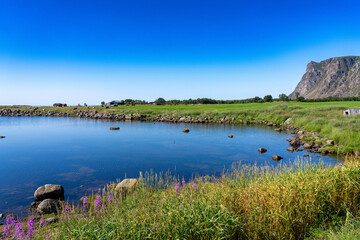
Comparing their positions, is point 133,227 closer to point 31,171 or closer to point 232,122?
point 31,171

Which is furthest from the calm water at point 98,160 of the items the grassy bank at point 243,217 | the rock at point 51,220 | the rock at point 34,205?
the grassy bank at point 243,217

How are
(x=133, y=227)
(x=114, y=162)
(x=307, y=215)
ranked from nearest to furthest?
(x=133, y=227) → (x=307, y=215) → (x=114, y=162)

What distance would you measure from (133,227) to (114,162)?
575 inches

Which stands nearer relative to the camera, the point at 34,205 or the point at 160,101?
the point at 34,205

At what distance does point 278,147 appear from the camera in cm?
2516

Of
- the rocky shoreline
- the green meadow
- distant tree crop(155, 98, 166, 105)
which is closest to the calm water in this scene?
the rocky shoreline

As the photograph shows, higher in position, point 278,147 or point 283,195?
point 283,195

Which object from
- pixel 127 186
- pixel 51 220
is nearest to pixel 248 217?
pixel 127 186

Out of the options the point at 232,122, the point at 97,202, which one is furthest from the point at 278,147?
the point at 232,122

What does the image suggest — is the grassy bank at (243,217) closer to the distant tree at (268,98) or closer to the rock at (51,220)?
the rock at (51,220)

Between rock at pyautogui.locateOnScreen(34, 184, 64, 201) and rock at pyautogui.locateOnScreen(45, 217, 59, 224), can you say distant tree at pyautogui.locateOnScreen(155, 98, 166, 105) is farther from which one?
rock at pyautogui.locateOnScreen(45, 217, 59, 224)

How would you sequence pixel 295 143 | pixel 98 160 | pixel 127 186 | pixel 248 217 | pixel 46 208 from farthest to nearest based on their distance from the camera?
pixel 295 143
pixel 98 160
pixel 127 186
pixel 46 208
pixel 248 217

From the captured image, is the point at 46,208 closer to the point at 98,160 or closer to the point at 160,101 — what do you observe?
the point at 98,160

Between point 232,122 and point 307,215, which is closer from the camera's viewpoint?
point 307,215
